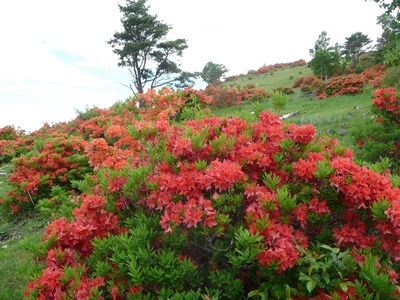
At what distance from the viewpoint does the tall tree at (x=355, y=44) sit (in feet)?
107

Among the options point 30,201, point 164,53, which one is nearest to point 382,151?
point 30,201

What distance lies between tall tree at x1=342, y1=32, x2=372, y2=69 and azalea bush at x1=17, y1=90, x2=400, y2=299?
1352 inches

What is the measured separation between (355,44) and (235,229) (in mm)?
35968

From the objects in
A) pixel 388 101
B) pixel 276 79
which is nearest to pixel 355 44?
pixel 276 79

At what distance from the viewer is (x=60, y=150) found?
24.6ft

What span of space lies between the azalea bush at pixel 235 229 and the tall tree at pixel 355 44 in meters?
34.3

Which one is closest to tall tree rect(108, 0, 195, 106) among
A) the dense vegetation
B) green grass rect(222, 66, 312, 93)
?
green grass rect(222, 66, 312, 93)

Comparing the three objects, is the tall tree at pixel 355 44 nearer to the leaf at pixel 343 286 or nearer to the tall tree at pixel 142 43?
the tall tree at pixel 142 43

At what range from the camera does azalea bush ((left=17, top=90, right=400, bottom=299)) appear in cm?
198

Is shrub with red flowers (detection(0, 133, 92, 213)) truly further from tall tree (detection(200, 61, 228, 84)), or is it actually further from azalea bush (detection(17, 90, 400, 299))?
tall tree (detection(200, 61, 228, 84))

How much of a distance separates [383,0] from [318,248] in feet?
41.7

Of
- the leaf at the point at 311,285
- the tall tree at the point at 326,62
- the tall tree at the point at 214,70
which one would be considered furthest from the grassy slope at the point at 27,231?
the tall tree at the point at 214,70

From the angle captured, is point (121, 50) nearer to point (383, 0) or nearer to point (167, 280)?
point (383, 0)

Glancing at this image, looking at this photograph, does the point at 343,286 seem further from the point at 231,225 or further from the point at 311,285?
the point at 231,225
